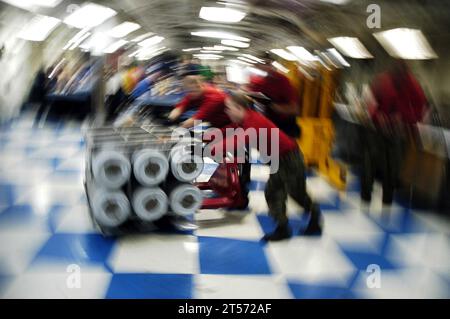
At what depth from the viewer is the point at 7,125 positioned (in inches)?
65.1

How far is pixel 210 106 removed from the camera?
1639 mm

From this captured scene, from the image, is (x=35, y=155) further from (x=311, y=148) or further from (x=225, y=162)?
(x=311, y=148)

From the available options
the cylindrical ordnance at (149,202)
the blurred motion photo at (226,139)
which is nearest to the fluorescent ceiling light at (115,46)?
the blurred motion photo at (226,139)

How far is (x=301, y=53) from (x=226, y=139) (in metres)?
0.44

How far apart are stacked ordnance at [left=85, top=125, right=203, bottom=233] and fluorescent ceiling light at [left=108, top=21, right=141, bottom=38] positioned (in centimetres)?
36

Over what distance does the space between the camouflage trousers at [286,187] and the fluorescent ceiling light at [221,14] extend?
0.56 m

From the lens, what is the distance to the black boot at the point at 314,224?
68.9 inches

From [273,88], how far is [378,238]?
0.81 m

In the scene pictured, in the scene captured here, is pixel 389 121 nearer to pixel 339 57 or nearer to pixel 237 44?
pixel 339 57

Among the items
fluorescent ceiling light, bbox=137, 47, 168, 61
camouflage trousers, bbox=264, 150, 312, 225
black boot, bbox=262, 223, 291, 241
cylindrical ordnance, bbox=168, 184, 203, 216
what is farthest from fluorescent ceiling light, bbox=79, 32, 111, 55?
black boot, bbox=262, 223, 291, 241

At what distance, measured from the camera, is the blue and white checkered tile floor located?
1.59 meters

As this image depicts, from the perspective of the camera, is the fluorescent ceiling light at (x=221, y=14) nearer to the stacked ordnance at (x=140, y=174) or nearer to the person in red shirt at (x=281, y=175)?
the person in red shirt at (x=281, y=175)

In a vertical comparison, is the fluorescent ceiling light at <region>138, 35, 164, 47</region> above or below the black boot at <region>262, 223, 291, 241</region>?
above

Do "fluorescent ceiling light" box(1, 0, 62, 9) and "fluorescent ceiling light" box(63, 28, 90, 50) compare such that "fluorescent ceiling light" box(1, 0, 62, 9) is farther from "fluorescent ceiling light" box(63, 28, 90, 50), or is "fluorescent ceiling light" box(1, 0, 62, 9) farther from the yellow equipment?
the yellow equipment
